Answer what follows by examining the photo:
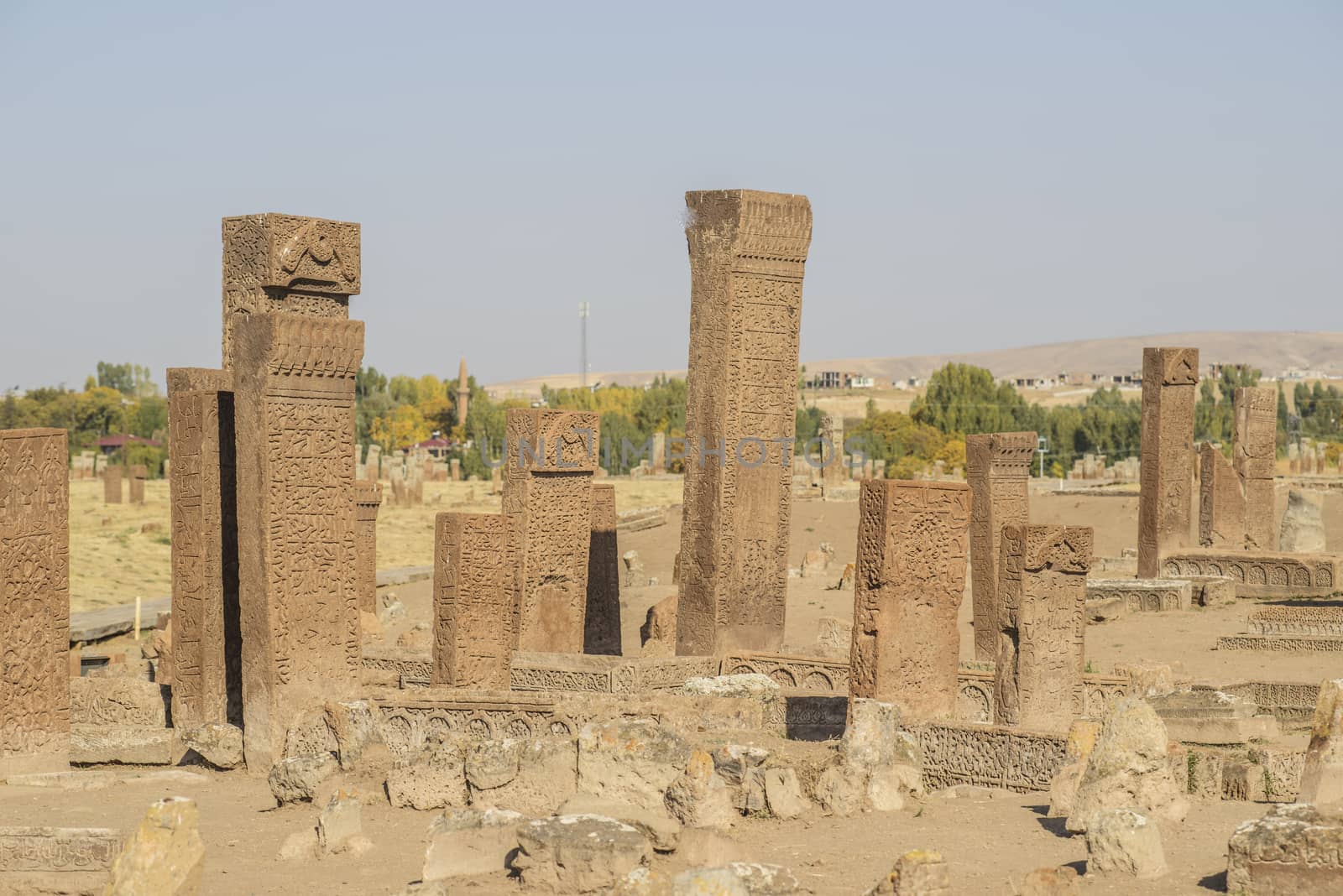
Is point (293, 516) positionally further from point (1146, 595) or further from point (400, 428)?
point (400, 428)

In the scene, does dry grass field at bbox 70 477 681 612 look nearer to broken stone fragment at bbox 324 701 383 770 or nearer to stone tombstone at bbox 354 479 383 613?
stone tombstone at bbox 354 479 383 613

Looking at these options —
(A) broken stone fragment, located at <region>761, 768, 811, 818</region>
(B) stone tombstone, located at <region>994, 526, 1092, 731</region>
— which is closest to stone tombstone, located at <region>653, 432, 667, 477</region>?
(B) stone tombstone, located at <region>994, 526, 1092, 731</region>

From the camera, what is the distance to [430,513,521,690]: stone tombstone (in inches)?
475

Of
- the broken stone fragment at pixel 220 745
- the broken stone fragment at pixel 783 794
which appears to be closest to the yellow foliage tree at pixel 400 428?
the broken stone fragment at pixel 220 745

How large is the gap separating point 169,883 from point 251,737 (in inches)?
137

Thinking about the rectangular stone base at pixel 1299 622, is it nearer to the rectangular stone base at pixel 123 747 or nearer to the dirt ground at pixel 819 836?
the dirt ground at pixel 819 836

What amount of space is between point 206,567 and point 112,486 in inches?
1200

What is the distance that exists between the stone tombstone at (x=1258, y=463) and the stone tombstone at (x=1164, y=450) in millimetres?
2673

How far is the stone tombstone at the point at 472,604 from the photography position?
39.5 ft

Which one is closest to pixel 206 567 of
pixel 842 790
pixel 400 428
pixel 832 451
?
pixel 842 790

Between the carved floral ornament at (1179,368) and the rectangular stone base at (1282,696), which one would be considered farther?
the carved floral ornament at (1179,368)

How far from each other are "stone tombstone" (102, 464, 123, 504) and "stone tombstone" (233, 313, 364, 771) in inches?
1228

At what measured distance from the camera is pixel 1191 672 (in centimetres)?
1390

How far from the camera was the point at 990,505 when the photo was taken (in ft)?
47.2
